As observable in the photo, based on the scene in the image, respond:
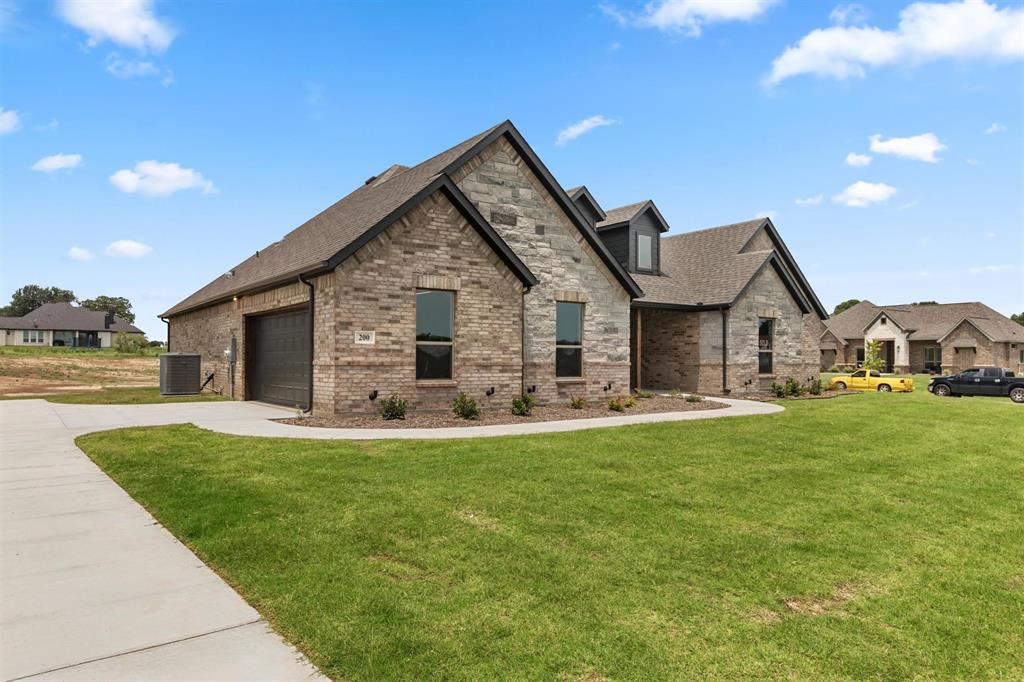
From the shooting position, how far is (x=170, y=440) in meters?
10.7

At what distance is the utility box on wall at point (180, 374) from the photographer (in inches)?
850

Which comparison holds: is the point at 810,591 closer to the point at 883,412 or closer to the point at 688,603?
the point at 688,603

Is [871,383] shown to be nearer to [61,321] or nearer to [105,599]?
[105,599]

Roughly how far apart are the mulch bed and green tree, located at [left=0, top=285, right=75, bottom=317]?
14927 centimetres

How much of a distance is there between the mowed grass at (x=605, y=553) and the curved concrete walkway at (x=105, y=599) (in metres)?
0.25

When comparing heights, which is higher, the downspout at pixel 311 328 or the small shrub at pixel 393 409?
the downspout at pixel 311 328

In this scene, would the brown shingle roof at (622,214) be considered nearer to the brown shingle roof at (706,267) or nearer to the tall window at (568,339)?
the brown shingle roof at (706,267)

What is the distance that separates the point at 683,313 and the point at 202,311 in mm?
19835

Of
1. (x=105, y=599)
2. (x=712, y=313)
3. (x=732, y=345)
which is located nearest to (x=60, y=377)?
(x=712, y=313)

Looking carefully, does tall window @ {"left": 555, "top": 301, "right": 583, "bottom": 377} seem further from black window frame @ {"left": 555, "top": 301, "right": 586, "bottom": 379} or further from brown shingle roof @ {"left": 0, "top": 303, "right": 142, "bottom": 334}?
brown shingle roof @ {"left": 0, "top": 303, "right": 142, "bottom": 334}

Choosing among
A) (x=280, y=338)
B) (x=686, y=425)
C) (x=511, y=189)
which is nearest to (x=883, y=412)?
(x=686, y=425)

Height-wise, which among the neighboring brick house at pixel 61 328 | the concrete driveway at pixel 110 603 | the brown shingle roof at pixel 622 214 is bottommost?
the concrete driveway at pixel 110 603

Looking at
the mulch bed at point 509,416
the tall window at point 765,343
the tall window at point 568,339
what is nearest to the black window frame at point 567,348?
the tall window at point 568,339

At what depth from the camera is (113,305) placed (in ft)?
422
